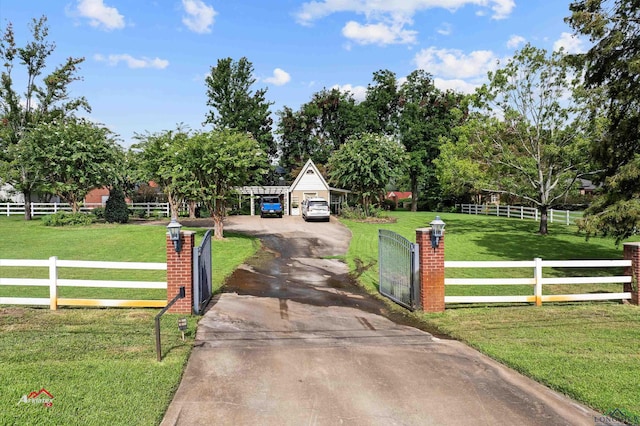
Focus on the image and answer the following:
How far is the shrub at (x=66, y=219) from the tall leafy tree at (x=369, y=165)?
2022 cm

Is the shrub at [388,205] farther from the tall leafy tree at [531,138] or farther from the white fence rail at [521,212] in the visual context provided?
the tall leafy tree at [531,138]

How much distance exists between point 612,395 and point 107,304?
27.4ft

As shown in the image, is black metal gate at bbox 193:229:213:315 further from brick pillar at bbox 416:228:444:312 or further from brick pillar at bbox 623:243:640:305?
brick pillar at bbox 623:243:640:305

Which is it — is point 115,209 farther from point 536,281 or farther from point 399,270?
point 536,281

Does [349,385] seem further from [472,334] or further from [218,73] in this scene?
[218,73]

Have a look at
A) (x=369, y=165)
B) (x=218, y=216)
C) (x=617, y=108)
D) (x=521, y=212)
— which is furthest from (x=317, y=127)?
(x=617, y=108)

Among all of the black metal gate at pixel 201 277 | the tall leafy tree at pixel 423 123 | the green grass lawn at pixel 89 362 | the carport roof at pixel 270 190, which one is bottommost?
the green grass lawn at pixel 89 362

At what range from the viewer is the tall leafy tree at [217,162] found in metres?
19.2

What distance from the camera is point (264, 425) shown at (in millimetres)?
4379

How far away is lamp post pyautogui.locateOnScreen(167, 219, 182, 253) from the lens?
801 centimetres

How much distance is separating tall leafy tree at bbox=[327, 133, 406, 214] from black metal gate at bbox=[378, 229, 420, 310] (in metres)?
24.2

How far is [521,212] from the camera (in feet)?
121

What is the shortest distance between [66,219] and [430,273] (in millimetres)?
25098

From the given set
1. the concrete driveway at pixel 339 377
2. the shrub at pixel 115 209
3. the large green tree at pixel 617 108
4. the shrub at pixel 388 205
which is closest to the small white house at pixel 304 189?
the shrub at pixel 115 209
